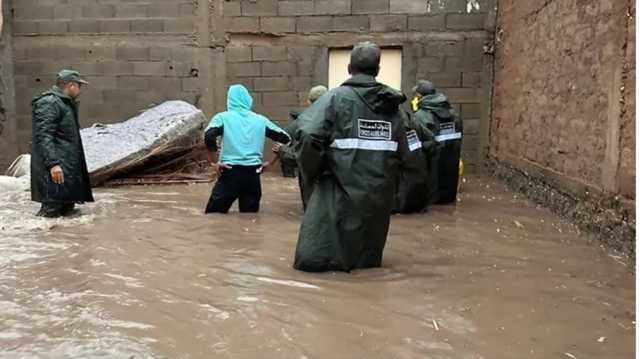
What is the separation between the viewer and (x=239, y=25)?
35.3 feet

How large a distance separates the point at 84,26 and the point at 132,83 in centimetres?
120

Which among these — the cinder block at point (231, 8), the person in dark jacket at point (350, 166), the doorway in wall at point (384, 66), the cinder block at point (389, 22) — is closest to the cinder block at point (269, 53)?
the cinder block at point (231, 8)

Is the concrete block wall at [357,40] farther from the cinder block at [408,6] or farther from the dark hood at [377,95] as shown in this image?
the dark hood at [377,95]

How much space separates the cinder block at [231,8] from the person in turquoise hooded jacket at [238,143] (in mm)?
4585

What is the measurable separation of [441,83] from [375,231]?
6393mm

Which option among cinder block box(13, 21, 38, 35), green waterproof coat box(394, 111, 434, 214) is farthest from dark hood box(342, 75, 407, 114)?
cinder block box(13, 21, 38, 35)

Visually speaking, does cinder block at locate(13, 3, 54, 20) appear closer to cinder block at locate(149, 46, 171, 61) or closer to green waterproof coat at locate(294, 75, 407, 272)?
cinder block at locate(149, 46, 171, 61)

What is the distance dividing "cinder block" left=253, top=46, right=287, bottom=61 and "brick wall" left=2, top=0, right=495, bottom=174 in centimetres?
2

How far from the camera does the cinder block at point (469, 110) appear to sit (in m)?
10.6

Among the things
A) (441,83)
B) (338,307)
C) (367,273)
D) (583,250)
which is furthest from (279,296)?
(441,83)

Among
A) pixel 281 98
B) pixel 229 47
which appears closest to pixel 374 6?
pixel 281 98

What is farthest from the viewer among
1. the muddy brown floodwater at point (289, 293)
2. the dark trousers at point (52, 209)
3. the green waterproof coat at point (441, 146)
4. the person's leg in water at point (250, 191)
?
the green waterproof coat at point (441, 146)

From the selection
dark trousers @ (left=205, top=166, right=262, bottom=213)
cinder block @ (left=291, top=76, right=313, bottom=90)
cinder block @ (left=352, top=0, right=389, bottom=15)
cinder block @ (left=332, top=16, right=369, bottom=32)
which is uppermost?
cinder block @ (left=352, top=0, right=389, bottom=15)

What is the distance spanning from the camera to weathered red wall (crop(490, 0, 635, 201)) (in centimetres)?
524
